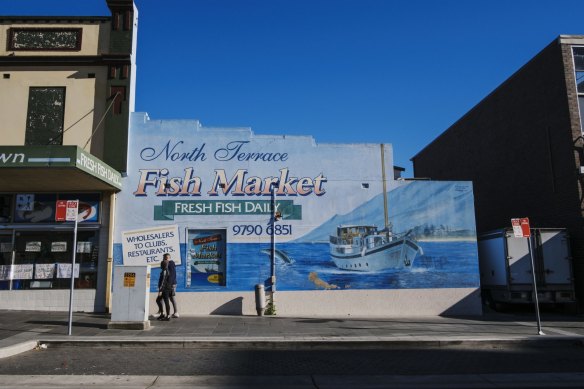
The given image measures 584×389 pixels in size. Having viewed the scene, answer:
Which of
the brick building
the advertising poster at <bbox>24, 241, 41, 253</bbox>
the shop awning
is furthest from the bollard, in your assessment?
the brick building

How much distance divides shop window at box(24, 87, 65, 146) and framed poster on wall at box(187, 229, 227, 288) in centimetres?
510

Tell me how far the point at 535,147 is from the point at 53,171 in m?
16.2

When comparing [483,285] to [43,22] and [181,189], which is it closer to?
[181,189]

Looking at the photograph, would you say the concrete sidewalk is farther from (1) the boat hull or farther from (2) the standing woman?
(1) the boat hull

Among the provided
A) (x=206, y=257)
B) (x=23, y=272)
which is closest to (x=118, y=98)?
(x=206, y=257)

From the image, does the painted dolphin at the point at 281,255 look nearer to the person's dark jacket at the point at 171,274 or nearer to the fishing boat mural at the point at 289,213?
the fishing boat mural at the point at 289,213

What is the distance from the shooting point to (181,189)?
16250 millimetres

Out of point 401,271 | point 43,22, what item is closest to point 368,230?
point 401,271

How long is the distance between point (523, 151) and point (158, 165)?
1366 centimetres

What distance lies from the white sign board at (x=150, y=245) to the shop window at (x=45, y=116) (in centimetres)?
368

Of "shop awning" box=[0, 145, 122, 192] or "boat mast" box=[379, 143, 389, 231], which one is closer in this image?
"shop awning" box=[0, 145, 122, 192]

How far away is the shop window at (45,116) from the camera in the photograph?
51.9 feet

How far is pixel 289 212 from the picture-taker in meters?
16.4

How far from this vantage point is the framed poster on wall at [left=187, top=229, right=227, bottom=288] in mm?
15867
